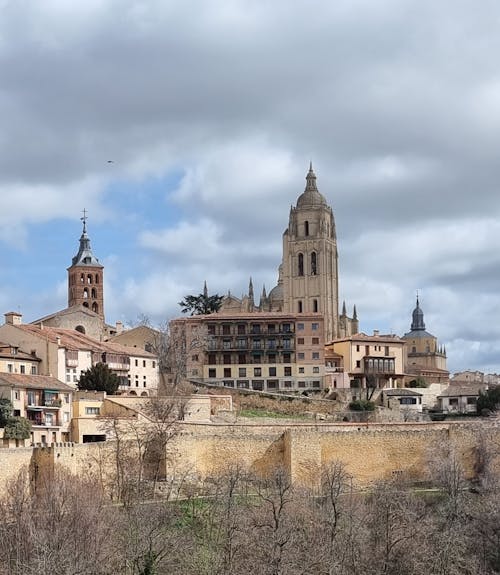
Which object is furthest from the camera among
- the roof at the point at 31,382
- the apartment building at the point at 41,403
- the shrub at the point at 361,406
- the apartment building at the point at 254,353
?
the apartment building at the point at 254,353

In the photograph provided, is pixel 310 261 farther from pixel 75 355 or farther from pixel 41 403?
pixel 41 403

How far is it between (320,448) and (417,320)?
3926 inches

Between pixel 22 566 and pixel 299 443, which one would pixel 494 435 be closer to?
pixel 299 443

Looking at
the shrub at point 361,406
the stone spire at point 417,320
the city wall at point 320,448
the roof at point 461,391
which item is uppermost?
the stone spire at point 417,320

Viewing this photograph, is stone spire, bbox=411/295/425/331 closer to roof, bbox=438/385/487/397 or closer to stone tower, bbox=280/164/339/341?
stone tower, bbox=280/164/339/341

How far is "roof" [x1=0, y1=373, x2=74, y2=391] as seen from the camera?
68.0 metres

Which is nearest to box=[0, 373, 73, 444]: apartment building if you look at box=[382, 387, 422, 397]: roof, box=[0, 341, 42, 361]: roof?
box=[0, 341, 42, 361]: roof

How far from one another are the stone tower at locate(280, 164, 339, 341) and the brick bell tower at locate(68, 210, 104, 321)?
2019 cm

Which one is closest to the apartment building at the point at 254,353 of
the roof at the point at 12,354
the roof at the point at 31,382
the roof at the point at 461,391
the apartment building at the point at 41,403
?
the roof at the point at 461,391

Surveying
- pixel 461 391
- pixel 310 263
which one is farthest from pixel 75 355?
pixel 310 263

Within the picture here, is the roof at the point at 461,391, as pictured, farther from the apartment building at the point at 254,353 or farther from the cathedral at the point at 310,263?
the cathedral at the point at 310,263

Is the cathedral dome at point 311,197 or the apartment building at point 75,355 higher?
the cathedral dome at point 311,197

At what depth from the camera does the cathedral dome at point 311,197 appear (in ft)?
436

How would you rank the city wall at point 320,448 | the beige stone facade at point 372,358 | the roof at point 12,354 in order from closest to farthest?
1. the city wall at point 320,448
2. the roof at point 12,354
3. the beige stone facade at point 372,358
